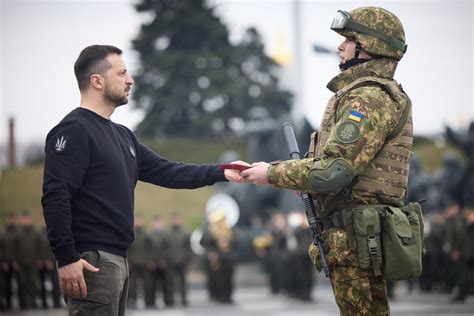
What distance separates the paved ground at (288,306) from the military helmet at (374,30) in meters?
8.89

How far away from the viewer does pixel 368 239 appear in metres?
4.68

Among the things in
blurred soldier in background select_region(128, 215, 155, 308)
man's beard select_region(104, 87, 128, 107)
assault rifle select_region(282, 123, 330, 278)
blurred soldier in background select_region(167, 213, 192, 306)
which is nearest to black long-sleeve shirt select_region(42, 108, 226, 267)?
man's beard select_region(104, 87, 128, 107)

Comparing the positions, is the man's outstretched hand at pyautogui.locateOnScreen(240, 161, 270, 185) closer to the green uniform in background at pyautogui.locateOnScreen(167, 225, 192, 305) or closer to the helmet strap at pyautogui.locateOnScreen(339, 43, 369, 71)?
the helmet strap at pyautogui.locateOnScreen(339, 43, 369, 71)

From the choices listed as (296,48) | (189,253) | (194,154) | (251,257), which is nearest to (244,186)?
(251,257)

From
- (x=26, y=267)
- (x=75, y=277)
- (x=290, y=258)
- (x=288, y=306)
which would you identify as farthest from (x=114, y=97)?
(x=290, y=258)

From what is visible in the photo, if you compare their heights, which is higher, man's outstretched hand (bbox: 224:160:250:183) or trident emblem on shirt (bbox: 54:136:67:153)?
trident emblem on shirt (bbox: 54:136:67:153)

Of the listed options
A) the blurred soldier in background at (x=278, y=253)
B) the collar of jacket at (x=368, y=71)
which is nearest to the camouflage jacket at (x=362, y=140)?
the collar of jacket at (x=368, y=71)

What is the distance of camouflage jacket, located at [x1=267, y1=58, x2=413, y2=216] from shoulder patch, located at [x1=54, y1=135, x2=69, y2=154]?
108 cm

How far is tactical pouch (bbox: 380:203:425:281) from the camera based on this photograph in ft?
15.4

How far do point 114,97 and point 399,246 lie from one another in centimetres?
166

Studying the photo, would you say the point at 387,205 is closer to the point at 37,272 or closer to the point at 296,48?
the point at 37,272

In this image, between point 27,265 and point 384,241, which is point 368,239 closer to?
point 384,241

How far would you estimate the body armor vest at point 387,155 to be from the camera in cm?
478

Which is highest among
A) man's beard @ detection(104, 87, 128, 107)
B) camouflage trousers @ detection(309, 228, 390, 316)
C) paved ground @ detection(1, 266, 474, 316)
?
man's beard @ detection(104, 87, 128, 107)
